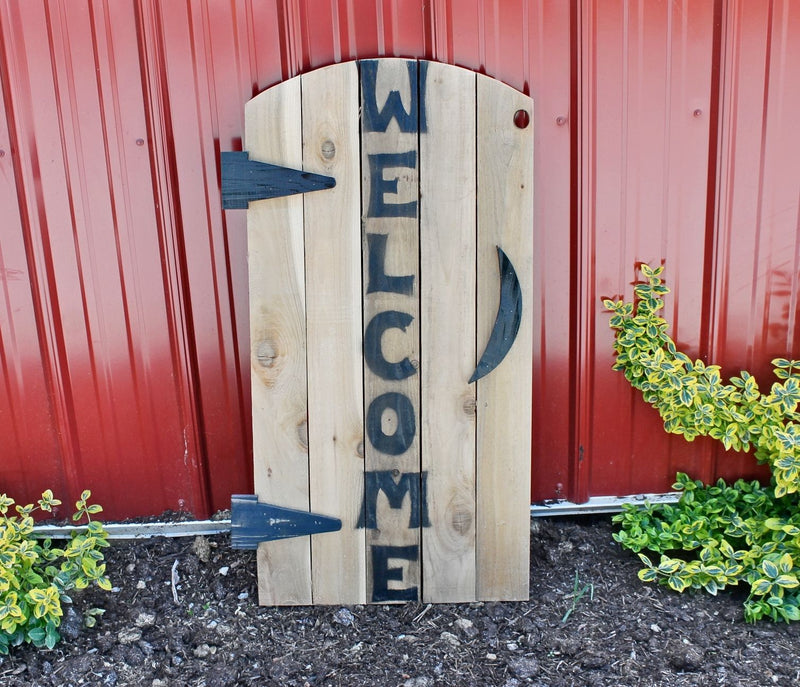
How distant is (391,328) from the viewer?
2.12 metres

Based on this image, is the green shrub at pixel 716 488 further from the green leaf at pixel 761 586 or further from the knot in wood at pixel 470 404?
the knot in wood at pixel 470 404

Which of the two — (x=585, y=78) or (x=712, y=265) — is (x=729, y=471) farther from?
(x=585, y=78)

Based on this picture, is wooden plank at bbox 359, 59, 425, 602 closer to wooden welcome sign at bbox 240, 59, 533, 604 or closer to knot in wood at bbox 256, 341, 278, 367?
wooden welcome sign at bbox 240, 59, 533, 604

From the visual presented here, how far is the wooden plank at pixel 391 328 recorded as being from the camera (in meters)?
2.04

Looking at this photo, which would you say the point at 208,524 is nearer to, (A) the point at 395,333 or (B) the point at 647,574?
(A) the point at 395,333

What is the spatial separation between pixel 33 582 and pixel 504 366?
1651 mm

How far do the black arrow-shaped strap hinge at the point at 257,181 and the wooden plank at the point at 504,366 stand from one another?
52cm

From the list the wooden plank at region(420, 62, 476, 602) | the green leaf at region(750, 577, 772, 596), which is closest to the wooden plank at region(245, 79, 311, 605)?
the wooden plank at region(420, 62, 476, 602)

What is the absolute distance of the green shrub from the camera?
216 cm

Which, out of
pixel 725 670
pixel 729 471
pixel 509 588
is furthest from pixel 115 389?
pixel 729 471

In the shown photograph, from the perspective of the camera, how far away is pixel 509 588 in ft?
7.34

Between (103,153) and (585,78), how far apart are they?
1694mm

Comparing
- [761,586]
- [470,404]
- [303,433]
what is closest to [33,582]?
[303,433]

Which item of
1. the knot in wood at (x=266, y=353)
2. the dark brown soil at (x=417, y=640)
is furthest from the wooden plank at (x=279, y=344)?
the dark brown soil at (x=417, y=640)
